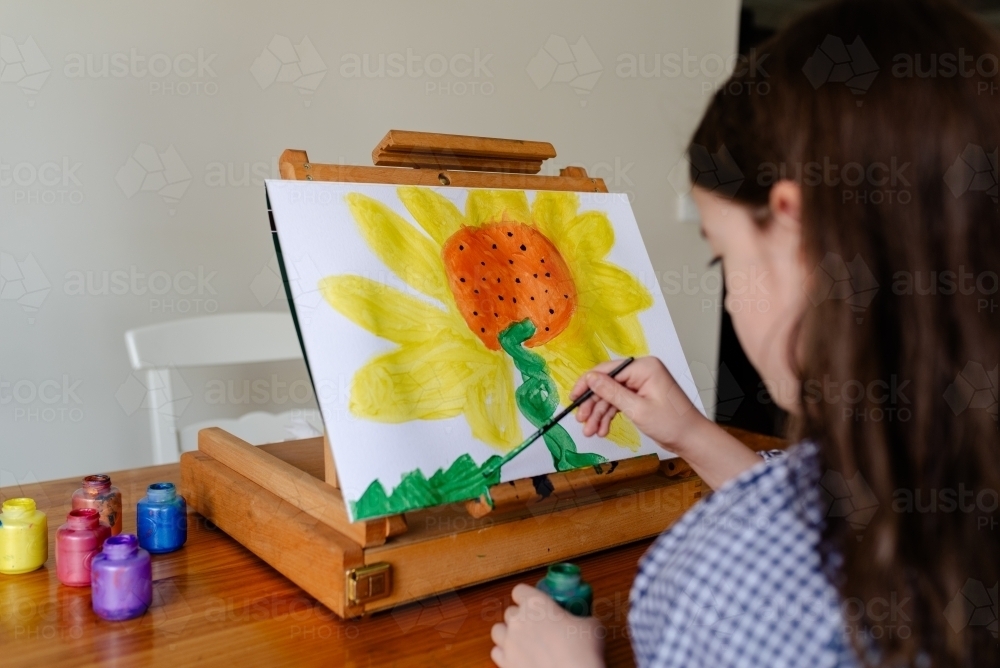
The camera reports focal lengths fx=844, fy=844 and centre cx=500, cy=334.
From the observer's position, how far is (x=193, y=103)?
6.80ft

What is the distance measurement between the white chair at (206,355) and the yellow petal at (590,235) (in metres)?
0.61

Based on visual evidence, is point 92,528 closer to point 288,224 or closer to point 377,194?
point 288,224

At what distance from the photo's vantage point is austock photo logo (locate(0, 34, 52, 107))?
72.2 inches

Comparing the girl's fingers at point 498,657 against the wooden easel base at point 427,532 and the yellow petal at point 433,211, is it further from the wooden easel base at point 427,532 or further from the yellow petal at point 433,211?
the yellow petal at point 433,211

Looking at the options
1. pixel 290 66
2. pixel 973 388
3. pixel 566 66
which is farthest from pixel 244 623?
pixel 566 66

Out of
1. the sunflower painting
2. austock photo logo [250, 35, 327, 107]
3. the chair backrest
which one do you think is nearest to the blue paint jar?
the sunflower painting

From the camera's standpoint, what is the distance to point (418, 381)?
99 centimetres

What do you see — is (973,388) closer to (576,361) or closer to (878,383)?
(878,383)

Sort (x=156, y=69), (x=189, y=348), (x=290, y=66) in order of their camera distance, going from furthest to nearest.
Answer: (x=290, y=66) → (x=156, y=69) → (x=189, y=348)

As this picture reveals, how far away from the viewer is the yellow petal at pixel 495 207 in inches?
45.3

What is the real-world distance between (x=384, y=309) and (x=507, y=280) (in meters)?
0.19

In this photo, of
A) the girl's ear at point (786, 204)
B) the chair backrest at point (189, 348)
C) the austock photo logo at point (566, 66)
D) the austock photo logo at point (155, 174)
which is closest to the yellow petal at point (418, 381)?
the girl's ear at point (786, 204)

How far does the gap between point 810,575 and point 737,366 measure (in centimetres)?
288

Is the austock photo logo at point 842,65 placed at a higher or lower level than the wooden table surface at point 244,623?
higher
